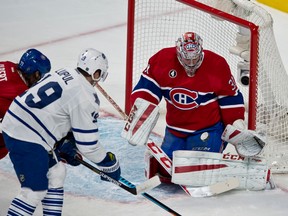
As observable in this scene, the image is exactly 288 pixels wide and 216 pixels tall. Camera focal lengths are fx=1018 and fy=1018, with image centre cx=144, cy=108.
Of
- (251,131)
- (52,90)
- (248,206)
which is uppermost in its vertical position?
(52,90)

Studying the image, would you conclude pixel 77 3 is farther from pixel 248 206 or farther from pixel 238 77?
pixel 248 206

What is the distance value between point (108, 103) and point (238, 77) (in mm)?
829

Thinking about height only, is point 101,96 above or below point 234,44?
below

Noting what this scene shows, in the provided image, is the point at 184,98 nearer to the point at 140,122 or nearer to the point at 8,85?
the point at 140,122

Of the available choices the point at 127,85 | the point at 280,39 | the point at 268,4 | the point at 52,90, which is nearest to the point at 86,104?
the point at 52,90

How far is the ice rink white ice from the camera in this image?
4.52 meters

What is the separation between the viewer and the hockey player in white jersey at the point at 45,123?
3947mm

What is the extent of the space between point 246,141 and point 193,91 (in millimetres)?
334

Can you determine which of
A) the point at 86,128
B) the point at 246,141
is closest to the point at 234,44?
the point at 246,141

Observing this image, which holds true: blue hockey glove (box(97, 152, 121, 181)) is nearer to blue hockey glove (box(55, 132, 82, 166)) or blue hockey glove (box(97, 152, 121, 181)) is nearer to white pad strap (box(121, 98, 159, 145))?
blue hockey glove (box(55, 132, 82, 166))

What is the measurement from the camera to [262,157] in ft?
15.6

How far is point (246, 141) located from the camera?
464 centimetres

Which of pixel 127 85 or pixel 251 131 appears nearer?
pixel 251 131

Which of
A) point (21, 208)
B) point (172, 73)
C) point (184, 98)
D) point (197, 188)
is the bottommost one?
point (197, 188)
